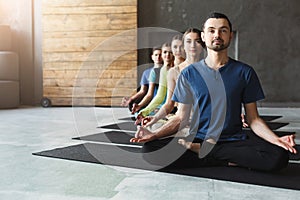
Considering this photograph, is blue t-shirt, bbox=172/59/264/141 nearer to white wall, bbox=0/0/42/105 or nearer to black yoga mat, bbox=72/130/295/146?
black yoga mat, bbox=72/130/295/146

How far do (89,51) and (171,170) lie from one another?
4.53m

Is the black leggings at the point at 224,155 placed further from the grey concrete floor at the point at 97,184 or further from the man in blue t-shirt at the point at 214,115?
the grey concrete floor at the point at 97,184

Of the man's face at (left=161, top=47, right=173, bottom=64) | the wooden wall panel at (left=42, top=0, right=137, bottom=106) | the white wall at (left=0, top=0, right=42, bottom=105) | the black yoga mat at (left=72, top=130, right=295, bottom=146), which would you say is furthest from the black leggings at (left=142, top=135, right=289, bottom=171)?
the white wall at (left=0, top=0, right=42, bottom=105)

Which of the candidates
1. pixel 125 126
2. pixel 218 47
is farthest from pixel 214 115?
pixel 125 126

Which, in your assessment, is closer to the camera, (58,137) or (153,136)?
(153,136)

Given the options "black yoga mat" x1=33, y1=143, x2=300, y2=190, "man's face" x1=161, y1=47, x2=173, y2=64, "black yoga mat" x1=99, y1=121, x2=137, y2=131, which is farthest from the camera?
"black yoga mat" x1=99, y1=121, x2=137, y2=131

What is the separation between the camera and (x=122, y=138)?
287 centimetres

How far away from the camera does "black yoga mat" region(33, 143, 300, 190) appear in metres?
1.65

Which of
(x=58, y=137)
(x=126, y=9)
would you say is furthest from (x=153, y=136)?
(x=126, y=9)

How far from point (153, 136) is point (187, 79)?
0.33m

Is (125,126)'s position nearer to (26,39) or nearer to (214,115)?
(214,115)

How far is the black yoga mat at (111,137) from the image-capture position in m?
2.76

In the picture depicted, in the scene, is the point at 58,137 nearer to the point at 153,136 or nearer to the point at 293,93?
the point at 153,136

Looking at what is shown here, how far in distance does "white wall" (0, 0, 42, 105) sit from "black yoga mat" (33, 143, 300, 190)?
4.15 meters
